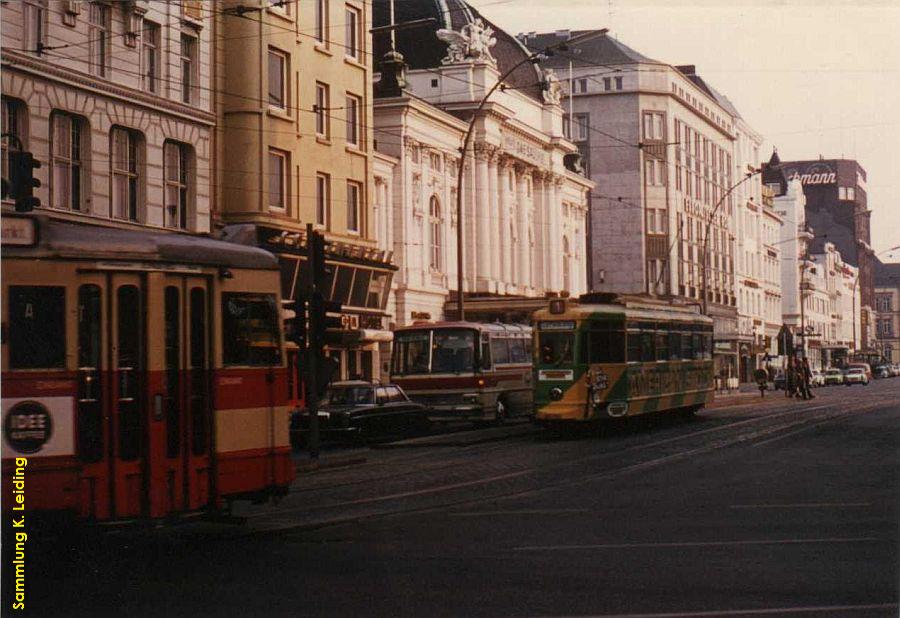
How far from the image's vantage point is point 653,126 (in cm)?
5666

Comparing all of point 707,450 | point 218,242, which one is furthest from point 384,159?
point 218,242

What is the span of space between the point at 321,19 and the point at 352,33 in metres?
2.84

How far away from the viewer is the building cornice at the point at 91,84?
25.4 metres

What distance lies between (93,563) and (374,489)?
23.0 feet

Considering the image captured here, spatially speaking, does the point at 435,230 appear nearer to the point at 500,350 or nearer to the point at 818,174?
the point at 500,350

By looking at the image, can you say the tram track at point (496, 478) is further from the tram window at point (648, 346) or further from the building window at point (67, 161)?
the building window at point (67, 161)

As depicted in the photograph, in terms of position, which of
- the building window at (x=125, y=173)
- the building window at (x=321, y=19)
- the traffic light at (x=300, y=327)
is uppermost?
the building window at (x=321, y=19)

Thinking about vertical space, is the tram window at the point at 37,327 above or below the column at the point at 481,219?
below

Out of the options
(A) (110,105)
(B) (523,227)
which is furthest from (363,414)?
(B) (523,227)

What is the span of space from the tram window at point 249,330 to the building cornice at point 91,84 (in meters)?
13.0

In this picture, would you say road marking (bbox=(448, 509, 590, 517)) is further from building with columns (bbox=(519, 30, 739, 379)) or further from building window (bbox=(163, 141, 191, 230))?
building with columns (bbox=(519, 30, 739, 379))

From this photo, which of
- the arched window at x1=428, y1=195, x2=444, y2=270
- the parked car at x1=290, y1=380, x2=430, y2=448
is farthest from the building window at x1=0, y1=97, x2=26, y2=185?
the arched window at x1=428, y1=195, x2=444, y2=270

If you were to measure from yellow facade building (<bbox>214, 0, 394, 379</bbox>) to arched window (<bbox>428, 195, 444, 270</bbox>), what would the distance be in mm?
5208

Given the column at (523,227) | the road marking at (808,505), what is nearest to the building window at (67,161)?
the road marking at (808,505)
